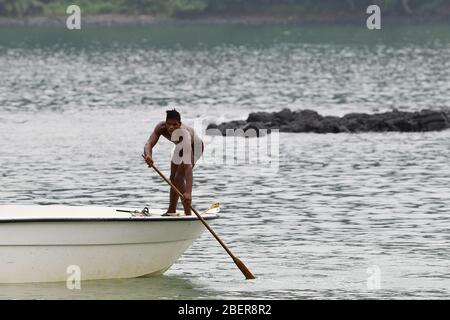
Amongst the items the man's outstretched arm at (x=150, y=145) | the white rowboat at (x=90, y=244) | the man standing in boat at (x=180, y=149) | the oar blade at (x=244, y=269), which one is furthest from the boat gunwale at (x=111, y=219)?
the oar blade at (x=244, y=269)

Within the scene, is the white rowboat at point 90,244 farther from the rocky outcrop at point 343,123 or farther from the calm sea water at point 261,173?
the rocky outcrop at point 343,123

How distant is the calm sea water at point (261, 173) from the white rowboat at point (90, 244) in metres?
0.25

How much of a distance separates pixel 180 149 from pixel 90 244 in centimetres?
209

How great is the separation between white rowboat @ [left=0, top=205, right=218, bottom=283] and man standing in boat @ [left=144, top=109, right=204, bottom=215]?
0.47m

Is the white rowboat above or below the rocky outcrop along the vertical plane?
above

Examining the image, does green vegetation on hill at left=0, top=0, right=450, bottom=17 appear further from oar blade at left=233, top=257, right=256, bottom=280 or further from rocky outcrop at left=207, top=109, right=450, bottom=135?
oar blade at left=233, top=257, right=256, bottom=280

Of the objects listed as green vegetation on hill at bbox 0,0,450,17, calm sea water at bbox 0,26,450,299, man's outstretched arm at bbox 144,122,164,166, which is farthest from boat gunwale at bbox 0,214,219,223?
green vegetation on hill at bbox 0,0,450,17

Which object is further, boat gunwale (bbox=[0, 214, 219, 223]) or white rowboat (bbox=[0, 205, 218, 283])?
white rowboat (bbox=[0, 205, 218, 283])

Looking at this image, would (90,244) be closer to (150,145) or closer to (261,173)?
(150,145)

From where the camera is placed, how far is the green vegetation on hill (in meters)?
169

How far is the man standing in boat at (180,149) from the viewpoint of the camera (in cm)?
2616

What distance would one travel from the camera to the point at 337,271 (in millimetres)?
28625
